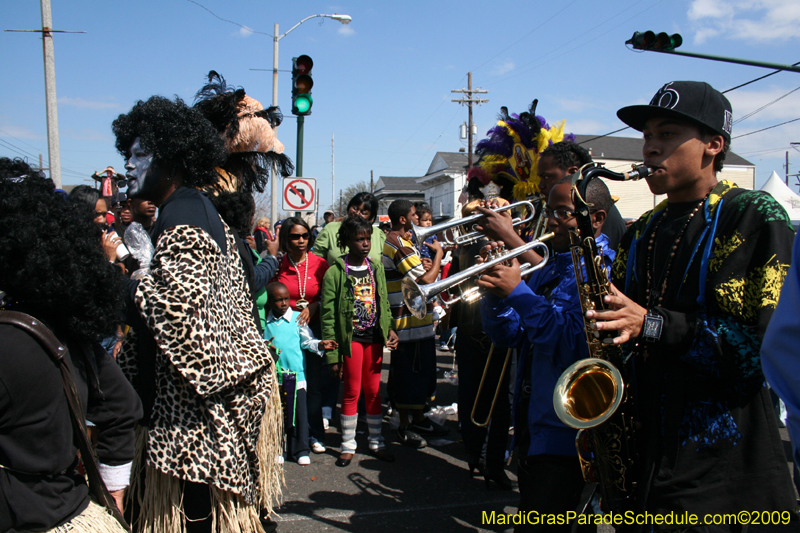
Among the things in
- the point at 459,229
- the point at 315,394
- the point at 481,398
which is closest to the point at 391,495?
the point at 481,398

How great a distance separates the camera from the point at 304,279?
542 centimetres

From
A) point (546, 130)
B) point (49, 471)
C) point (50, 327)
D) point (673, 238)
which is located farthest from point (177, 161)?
point (546, 130)

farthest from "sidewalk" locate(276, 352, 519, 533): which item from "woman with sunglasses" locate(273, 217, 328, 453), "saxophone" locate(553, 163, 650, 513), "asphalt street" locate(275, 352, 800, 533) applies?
"saxophone" locate(553, 163, 650, 513)

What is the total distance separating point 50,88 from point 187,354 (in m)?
8.33

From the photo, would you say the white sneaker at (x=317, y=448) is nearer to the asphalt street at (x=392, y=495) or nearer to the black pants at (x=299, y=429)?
the asphalt street at (x=392, y=495)

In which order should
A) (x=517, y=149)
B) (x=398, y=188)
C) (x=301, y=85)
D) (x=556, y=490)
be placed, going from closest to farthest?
(x=556, y=490), (x=517, y=149), (x=301, y=85), (x=398, y=188)

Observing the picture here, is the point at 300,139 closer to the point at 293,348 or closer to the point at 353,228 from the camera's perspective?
the point at 353,228

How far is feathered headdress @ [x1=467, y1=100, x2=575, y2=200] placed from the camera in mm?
4090

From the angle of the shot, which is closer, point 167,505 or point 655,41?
point 167,505

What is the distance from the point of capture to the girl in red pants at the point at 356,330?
4.78 m

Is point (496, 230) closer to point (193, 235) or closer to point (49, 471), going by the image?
point (193, 235)

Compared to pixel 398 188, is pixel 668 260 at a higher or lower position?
lower

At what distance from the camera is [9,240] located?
64.3 inches

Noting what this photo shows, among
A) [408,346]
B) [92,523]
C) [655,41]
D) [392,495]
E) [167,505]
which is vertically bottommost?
[392,495]
